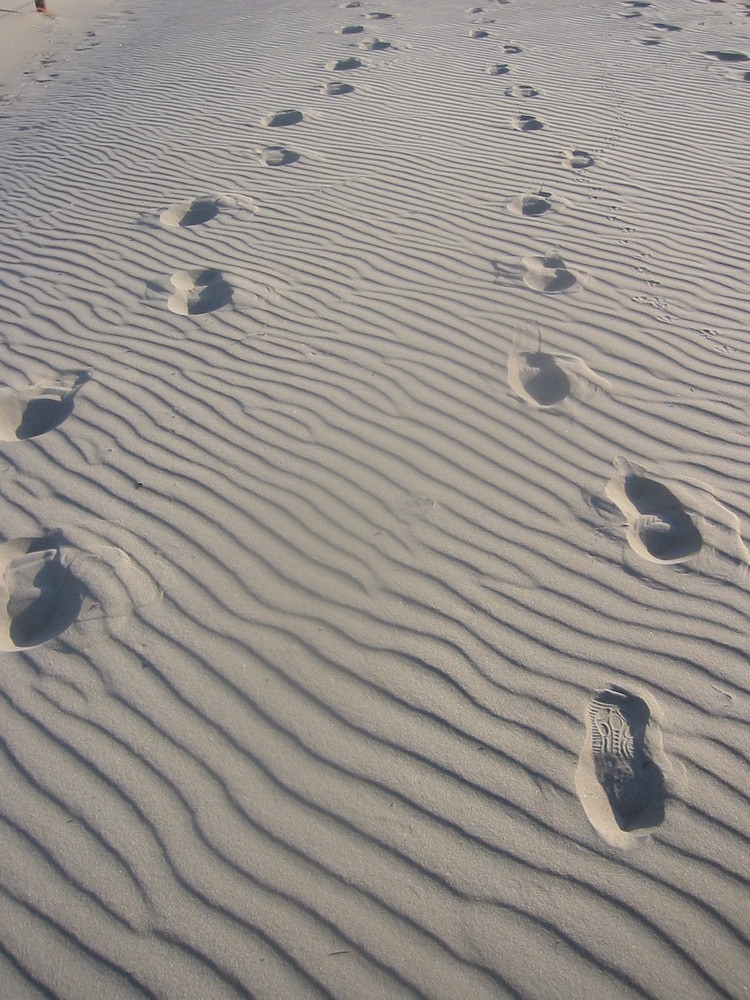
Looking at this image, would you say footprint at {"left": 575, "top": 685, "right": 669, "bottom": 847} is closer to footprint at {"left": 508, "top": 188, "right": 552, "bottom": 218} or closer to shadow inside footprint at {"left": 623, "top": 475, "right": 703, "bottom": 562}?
shadow inside footprint at {"left": 623, "top": 475, "right": 703, "bottom": 562}

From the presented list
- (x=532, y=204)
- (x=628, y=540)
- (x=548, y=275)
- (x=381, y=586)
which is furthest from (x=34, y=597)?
(x=532, y=204)

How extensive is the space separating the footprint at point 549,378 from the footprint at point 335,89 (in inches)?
227

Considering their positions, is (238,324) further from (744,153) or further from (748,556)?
(744,153)

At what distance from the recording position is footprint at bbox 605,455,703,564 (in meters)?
2.95

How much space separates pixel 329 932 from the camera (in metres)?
1.98

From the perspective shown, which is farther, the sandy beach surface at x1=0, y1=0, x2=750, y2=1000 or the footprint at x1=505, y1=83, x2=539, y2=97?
the footprint at x1=505, y1=83, x2=539, y2=97

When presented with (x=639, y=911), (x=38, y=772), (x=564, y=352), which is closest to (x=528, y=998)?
(x=639, y=911)

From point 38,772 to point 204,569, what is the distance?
938 millimetres

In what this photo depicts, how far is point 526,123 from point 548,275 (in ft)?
10.8

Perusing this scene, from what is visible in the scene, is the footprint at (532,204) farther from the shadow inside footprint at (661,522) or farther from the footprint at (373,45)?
the footprint at (373,45)

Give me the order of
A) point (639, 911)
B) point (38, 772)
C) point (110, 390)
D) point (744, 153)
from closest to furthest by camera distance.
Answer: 1. point (639, 911)
2. point (38, 772)
3. point (110, 390)
4. point (744, 153)

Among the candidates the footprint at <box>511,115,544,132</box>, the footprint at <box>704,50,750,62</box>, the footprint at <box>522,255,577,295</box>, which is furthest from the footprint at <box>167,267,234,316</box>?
the footprint at <box>704,50,750,62</box>

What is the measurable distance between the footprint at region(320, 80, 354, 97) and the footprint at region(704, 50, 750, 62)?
434 centimetres

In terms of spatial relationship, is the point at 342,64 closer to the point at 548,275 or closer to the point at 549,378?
the point at 548,275
